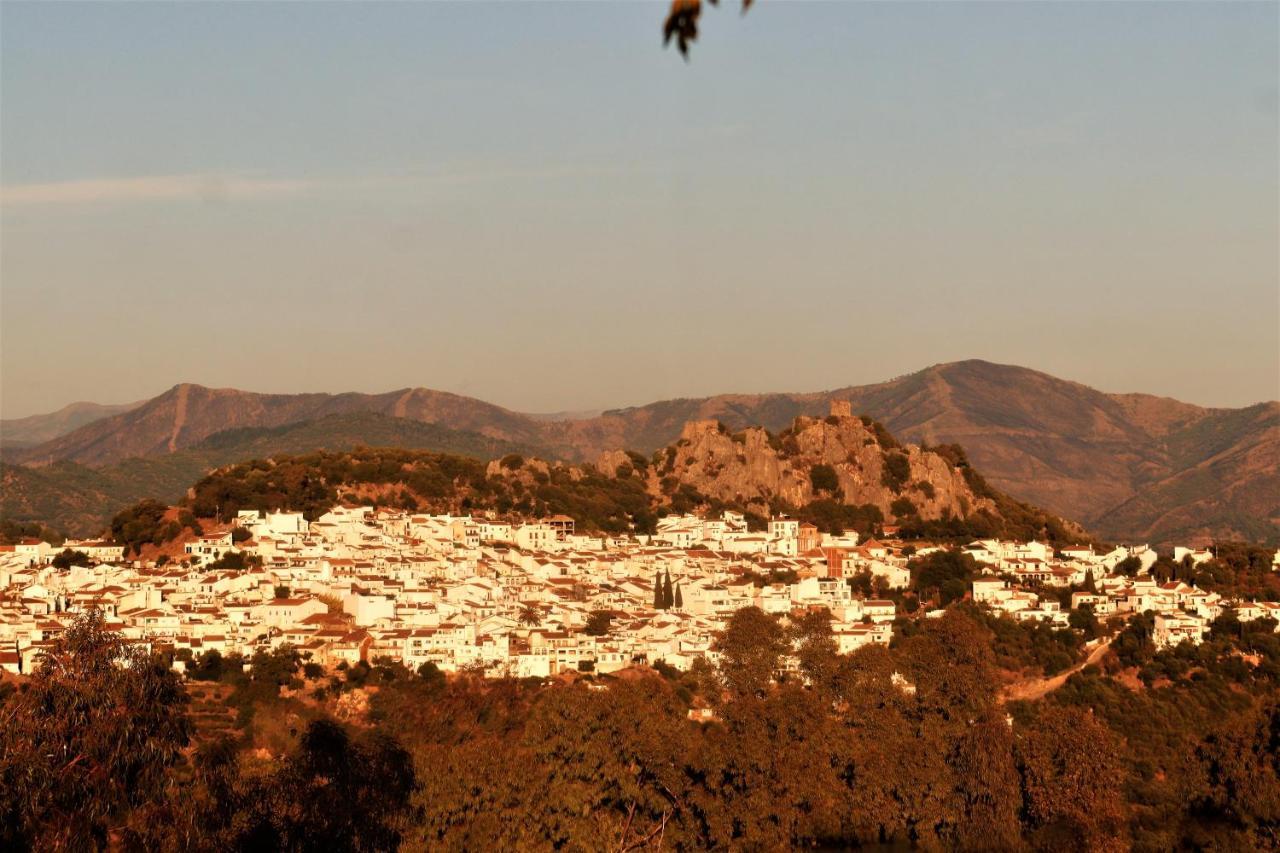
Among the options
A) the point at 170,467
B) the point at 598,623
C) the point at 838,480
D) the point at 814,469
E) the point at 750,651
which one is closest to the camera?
the point at 750,651

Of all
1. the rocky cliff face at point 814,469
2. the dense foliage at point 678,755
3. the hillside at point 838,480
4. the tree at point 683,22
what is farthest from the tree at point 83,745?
the rocky cliff face at point 814,469

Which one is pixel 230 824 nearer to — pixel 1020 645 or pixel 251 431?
pixel 1020 645

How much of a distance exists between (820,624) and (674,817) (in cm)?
1496

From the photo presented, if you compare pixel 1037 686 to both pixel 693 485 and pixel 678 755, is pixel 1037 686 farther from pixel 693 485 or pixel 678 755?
pixel 693 485

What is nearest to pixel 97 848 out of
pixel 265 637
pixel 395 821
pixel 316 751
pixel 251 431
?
pixel 395 821

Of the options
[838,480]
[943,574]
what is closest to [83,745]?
[943,574]

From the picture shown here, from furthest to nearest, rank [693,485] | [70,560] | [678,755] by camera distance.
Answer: [693,485] < [70,560] < [678,755]

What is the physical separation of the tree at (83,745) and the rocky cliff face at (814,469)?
50.7 m

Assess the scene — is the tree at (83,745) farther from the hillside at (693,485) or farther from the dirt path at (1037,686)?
the hillside at (693,485)

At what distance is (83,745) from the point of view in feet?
66.6

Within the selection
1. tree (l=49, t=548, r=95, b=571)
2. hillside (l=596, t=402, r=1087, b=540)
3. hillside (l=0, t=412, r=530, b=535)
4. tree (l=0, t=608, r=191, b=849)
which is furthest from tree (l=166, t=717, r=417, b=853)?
hillside (l=0, t=412, r=530, b=535)

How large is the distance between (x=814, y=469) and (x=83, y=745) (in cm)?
5538

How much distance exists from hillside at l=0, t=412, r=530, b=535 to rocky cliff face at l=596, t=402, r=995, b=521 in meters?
15.6

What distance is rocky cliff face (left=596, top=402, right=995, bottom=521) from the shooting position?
7050 centimetres
